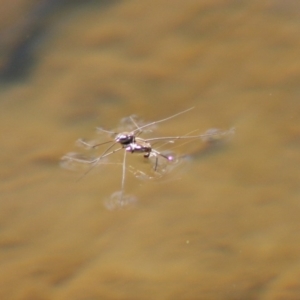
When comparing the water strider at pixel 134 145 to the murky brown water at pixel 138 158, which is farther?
the water strider at pixel 134 145

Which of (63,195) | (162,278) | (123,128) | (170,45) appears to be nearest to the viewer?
(162,278)

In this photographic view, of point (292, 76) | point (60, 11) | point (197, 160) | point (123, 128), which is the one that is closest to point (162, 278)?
point (197, 160)

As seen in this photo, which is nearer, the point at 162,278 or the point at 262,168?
the point at 162,278

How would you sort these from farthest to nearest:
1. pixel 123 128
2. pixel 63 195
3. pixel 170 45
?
pixel 170 45
pixel 123 128
pixel 63 195

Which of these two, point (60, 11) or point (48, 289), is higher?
point (60, 11)

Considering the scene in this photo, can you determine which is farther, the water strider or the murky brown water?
the water strider

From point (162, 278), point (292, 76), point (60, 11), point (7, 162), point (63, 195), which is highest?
point (60, 11)

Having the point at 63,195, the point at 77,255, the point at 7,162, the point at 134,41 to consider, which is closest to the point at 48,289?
the point at 77,255

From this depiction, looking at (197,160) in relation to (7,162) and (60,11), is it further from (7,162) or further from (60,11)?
(60,11)
